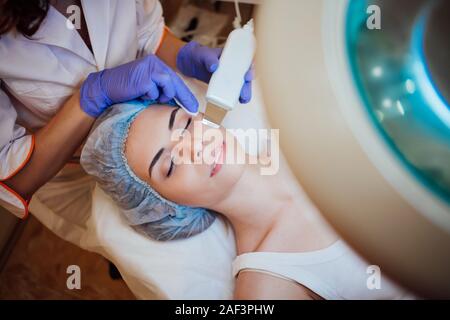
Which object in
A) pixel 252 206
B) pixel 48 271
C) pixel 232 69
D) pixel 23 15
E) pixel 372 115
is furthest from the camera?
pixel 48 271

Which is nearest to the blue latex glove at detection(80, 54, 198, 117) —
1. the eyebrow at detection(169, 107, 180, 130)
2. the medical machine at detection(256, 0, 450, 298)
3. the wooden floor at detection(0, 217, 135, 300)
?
the eyebrow at detection(169, 107, 180, 130)

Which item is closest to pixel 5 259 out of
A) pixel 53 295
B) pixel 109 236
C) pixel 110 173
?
pixel 53 295

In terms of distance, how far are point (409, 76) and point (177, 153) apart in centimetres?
49

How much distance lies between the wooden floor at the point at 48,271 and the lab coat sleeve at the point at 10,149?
0.37 meters

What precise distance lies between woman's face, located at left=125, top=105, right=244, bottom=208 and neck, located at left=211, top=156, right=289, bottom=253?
8 centimetres

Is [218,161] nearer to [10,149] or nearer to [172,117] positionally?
[172,117]

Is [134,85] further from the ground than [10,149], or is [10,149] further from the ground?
[134,85]

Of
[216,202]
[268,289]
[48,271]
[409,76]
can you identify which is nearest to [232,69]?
[409,76]

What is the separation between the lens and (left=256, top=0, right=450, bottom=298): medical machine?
1.19ft

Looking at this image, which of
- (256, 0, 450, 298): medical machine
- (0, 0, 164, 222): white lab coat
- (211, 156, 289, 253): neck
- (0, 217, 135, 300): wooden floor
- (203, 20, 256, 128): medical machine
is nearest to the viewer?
(256, 0, 450, 298): medical machine

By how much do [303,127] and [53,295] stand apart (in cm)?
101

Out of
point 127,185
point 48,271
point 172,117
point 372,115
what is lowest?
point 48,271

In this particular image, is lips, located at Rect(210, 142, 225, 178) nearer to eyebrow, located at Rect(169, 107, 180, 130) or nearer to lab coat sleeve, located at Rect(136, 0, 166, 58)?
eyebrow, located at Rect(169, 107, 180, 130)

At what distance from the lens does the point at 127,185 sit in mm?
825
